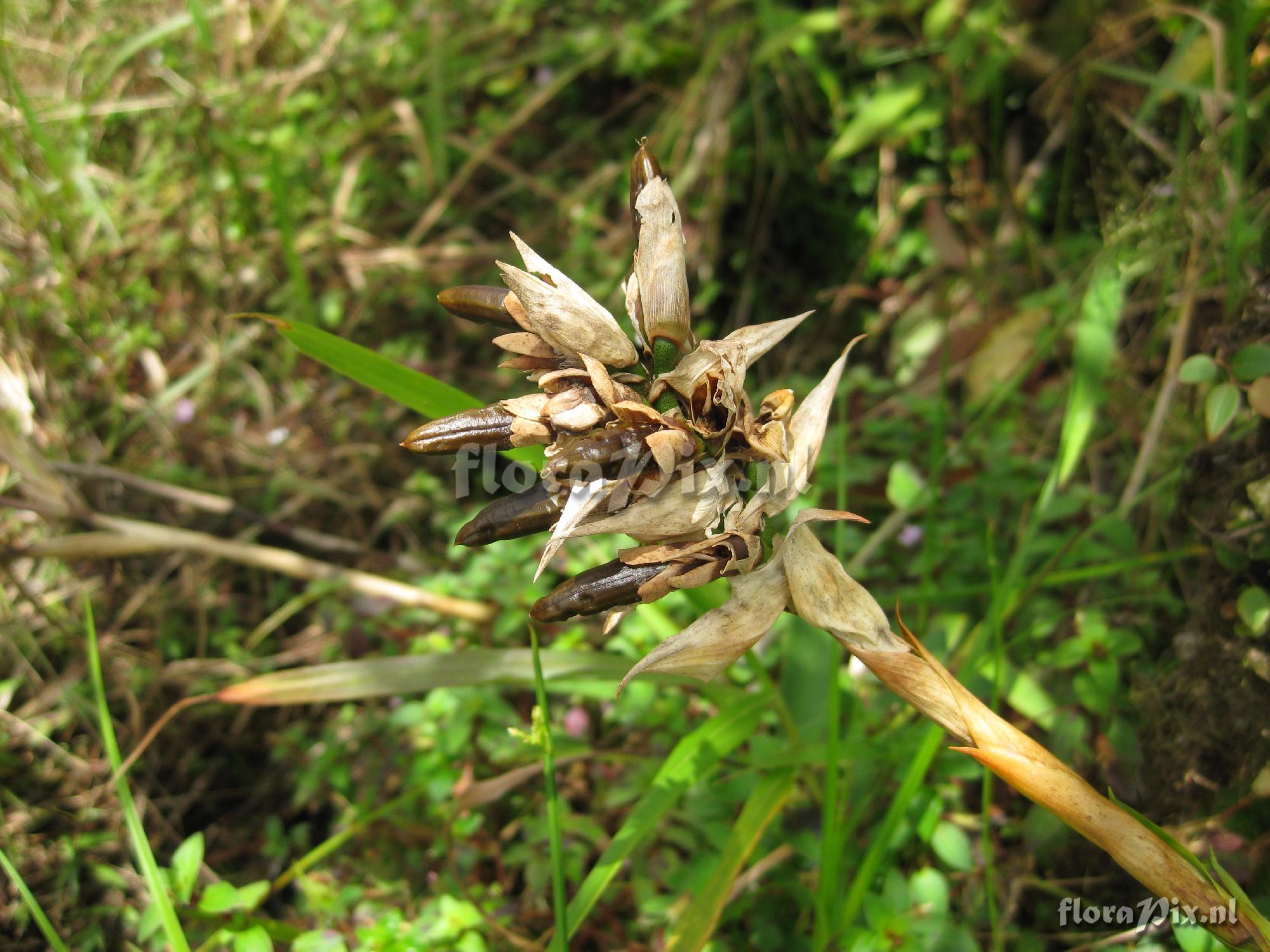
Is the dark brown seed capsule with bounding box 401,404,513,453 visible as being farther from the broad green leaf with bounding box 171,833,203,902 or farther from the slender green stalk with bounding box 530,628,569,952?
the broad green leaf with bounding box 171,833,203,902

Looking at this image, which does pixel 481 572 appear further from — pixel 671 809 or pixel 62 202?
pixel 62 202

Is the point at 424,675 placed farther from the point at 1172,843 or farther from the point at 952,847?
the point at 1172,843

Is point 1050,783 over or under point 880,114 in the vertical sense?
under

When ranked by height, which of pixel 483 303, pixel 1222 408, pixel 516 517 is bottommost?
pixel 1222 408

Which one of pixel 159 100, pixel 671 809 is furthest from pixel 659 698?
pixel 159 100

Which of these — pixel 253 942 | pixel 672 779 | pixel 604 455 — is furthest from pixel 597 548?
pixel 604 455

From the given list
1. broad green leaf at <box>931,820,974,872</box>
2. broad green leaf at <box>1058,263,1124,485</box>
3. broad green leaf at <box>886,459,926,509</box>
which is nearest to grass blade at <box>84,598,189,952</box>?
broad green leaf at <box>931,820,974,872</box>
